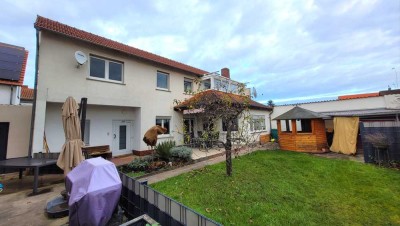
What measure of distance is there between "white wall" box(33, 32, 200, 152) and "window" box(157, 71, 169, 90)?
367 mm

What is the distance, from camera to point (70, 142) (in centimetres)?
564

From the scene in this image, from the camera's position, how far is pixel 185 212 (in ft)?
8.53

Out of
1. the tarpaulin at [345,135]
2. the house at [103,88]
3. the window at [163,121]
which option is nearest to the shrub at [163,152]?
the house at [103,88]

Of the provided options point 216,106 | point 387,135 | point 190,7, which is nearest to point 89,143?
point 216,106

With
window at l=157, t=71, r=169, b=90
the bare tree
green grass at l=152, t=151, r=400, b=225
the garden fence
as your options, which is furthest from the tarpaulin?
the garden fence

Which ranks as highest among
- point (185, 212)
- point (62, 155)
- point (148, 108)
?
point (148, 108)

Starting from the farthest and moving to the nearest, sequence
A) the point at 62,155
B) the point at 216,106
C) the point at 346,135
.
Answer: the point at 346,135
the point at 216,106
the point at 62,155

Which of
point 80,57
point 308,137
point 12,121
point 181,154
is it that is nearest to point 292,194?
point 181,154

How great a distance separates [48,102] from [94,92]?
2.17 metres

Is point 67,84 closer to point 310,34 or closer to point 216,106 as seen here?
point 216,106

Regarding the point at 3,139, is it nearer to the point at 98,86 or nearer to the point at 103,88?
the point at 98,86

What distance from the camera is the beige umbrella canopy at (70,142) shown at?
555 centimetres

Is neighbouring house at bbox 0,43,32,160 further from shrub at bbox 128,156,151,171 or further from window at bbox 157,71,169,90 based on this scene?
window at bbox 157,71,169,90

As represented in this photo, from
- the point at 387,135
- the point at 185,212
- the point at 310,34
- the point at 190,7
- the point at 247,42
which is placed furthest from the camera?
the point at 247,42
